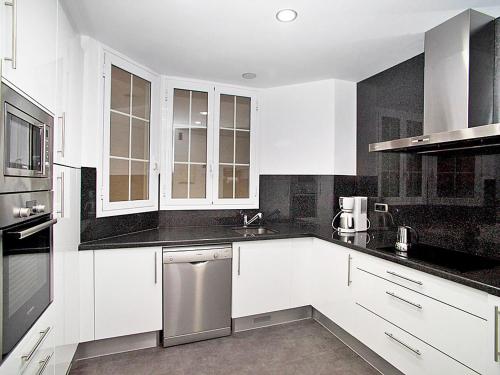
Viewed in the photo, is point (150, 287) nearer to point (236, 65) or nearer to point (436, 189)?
point (236, 65)

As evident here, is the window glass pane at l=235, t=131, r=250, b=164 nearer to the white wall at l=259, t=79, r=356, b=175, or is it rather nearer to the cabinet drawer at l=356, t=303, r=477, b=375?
the white wall at l=259, t=79, r=356, b=175

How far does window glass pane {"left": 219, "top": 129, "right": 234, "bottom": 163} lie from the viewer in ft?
10.2

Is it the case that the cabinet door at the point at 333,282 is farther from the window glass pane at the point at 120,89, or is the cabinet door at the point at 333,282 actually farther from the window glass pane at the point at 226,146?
the window glass pane at the point at 120,89

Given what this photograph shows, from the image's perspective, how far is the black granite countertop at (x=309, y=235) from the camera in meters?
1.43

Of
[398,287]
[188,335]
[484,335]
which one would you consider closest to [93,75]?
[188,335]

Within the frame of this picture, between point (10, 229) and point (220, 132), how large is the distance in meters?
2.28

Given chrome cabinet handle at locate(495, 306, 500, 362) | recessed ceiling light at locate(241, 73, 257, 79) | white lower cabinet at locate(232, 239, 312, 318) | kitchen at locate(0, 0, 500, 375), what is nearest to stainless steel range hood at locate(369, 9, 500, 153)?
kitchen at locate(0, 0, 500, 375)

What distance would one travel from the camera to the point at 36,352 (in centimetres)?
121

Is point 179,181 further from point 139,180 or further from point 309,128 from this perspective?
point 309,128

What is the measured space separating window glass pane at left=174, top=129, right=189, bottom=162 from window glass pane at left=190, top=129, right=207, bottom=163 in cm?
6

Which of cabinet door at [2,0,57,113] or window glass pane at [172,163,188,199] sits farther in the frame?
window glass pane at [172,163,188,199]

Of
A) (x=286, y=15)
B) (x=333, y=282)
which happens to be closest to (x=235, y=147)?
(x=286, y=15)

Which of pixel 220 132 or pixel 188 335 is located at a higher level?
pixel 220 132

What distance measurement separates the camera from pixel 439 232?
2154 millimetres
